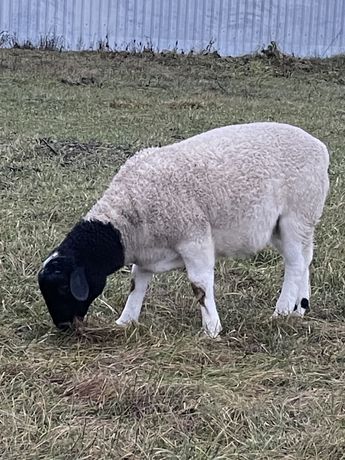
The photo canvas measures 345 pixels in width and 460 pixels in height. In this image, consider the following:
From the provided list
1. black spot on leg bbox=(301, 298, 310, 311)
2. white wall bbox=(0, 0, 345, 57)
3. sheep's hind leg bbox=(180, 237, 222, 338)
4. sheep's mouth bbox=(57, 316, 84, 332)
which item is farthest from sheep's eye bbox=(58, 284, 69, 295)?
white wall bbox=(0, 0, 345, 57)

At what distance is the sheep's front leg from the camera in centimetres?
531

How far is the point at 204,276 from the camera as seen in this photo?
524cm

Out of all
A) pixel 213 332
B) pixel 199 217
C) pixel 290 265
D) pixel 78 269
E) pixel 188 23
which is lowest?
pixel 213 332

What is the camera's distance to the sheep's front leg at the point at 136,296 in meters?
5.31

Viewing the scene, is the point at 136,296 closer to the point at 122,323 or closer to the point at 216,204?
the point at 122,323

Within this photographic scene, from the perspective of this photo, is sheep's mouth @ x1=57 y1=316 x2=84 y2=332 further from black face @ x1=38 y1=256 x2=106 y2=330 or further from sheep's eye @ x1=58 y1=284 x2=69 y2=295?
sheep's eye @ x1=58 y1=284 x2=69 y2=295

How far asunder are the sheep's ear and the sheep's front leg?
0.43 meters

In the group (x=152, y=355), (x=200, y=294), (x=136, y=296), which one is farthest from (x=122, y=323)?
(x=152, y=355)

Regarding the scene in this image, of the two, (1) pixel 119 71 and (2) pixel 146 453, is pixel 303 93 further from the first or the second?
(2) pixel 146 453

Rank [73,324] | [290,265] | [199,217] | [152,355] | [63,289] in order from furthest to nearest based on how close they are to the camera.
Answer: [290,265] < [199,217] < [73,324] < [63,289] < [152,355]

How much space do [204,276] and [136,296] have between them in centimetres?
42

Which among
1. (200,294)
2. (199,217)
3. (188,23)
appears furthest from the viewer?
(188,23)

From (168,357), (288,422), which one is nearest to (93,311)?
A: (168,357)

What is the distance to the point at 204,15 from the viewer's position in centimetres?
1952
